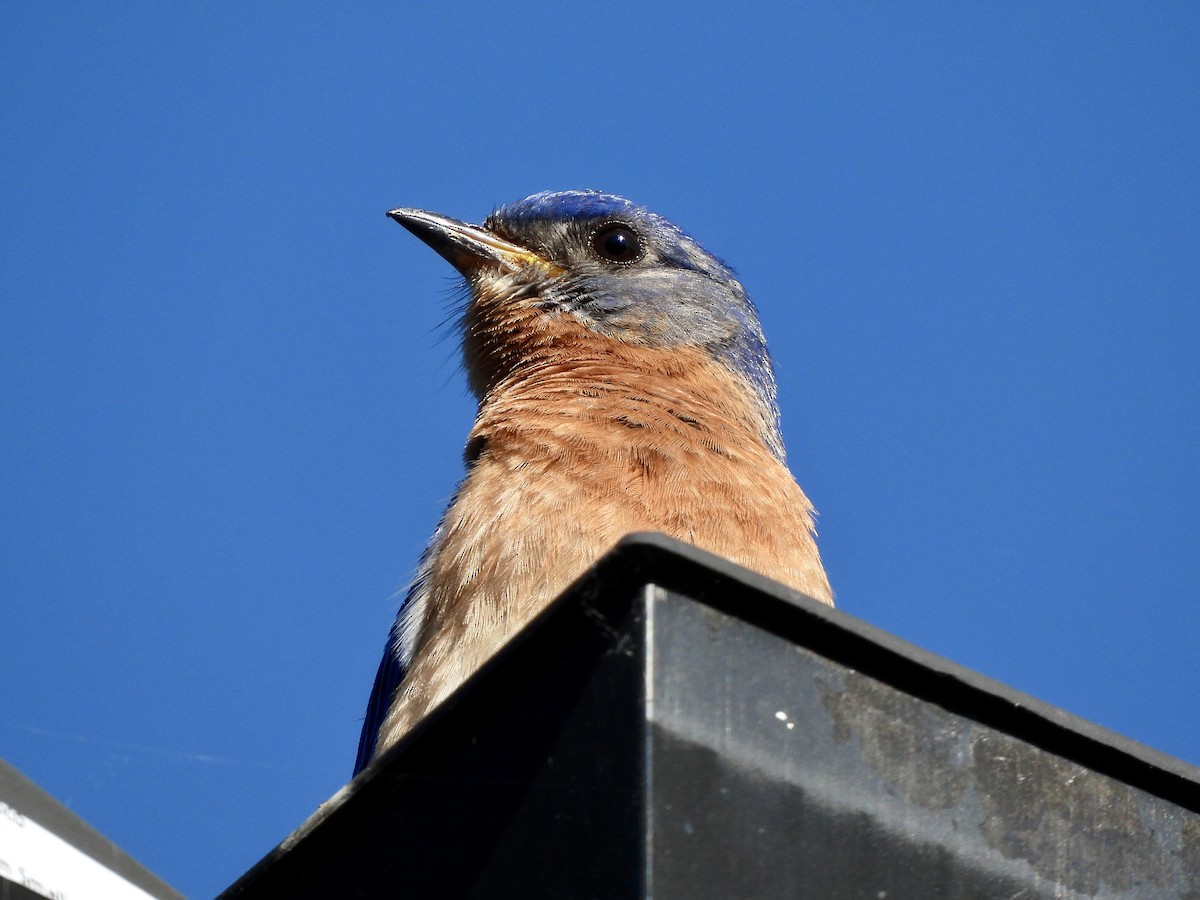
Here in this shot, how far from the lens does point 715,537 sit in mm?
4488

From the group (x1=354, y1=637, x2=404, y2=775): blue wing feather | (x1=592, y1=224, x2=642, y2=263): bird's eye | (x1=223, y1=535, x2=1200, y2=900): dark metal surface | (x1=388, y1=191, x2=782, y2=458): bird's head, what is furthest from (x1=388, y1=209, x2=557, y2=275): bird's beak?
(x1=223, y1=535, x2=1200, y2=900): dark metal surface

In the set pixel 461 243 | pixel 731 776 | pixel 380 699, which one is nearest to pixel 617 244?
pixel 461 243

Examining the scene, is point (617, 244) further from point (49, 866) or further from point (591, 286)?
point (49, 866)

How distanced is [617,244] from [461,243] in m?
0.74

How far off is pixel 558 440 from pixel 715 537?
0.67 metres

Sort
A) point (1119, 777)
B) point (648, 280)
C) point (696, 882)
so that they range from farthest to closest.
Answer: point (648, 280)
point (1119, 777)
point (696, 882)

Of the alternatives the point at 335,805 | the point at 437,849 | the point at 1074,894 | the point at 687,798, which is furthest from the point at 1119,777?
the point at 335,805

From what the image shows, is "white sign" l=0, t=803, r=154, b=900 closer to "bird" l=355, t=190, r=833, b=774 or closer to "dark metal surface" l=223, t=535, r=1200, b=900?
"bird" l=355, t=190, r=833, b=774

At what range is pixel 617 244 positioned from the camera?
6.86 metres

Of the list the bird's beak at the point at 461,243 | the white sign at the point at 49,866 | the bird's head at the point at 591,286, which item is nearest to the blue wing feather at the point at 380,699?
the bird's head at the point at 591,286

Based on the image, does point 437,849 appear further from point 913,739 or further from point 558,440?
point 558,440

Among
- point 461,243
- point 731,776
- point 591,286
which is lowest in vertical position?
point 731,776

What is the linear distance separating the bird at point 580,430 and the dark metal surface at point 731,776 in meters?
1.85

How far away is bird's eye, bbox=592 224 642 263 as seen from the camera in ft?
22.3
